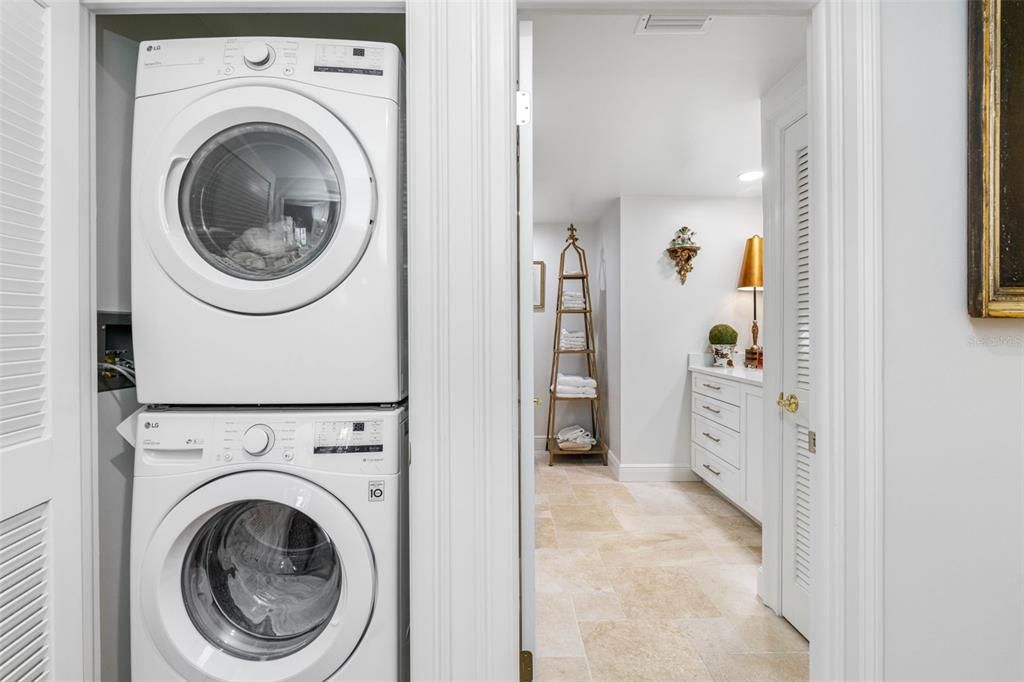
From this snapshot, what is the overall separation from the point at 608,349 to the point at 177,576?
149 inches

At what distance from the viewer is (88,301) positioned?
3.92 ft

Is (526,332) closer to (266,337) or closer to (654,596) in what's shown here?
(266,337)

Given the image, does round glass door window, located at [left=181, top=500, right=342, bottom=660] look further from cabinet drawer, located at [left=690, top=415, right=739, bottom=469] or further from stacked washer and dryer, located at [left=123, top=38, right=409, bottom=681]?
cabinet drawer, located at [left=690, top=415, right=739, bottom=469]

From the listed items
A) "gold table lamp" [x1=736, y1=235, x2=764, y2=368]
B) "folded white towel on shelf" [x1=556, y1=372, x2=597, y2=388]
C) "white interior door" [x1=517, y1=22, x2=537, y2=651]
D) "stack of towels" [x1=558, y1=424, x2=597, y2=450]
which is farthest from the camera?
"folded white towel on shelf" [x1=556, y1=372, x2=597, y2=388]

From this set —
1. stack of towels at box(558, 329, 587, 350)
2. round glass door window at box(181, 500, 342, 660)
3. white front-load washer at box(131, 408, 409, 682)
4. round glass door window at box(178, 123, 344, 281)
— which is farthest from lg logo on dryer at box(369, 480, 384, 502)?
stack of towels at box(558, 329, 587, 350)

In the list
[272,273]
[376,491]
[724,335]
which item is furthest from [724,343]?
[272,273]

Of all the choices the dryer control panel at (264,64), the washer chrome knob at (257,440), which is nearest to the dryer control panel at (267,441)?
the washer chrome knob at (257,440)

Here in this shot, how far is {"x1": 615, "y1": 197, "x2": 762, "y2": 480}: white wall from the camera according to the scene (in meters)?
4.07

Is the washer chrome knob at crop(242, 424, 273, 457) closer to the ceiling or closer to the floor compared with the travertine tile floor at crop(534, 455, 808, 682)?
closer to the ceiling

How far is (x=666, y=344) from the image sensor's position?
13.4 feet

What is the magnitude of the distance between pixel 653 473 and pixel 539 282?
2.04 metres

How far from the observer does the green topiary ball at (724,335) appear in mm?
3969

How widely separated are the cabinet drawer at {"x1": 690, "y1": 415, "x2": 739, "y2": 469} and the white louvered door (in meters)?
1.18

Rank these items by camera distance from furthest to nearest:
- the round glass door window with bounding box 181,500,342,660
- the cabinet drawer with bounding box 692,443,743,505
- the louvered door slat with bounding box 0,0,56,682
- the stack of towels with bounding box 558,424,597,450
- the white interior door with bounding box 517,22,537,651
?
→ the stack of towels with bounding box 558,424,597,450 < the cabinet drawer with bounding box 692,443,743,505 < the white interior door with bounding box 517,22,537,651 < the round glass door window with bounding box 181,500,342,660 < the louvered door slat with bounding box 0,0,56,682
